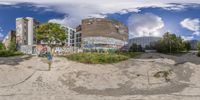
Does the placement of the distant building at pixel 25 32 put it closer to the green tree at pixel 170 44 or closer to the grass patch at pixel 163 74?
the green tree at pixel 170 44

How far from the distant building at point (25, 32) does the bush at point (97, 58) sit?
73cm

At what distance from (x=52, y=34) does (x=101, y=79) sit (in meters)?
0.96

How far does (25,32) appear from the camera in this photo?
2348mm

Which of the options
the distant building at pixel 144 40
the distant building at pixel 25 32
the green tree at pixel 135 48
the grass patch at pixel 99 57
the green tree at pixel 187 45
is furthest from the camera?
the grass patch at pixel 99 57

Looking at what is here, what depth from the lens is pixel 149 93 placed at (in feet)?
10.5

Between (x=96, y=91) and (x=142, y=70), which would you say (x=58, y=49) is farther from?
(x=142, y=70)

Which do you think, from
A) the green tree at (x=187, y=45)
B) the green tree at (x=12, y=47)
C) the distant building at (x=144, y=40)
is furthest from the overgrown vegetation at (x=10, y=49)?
the green tree at (x=187, y=45)

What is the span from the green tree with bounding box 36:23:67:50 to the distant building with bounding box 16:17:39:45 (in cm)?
15

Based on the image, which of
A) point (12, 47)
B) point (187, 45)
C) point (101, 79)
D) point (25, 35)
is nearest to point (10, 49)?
point (12, 47)

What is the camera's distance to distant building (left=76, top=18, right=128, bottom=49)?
244 cm

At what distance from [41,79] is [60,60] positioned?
0.35 m

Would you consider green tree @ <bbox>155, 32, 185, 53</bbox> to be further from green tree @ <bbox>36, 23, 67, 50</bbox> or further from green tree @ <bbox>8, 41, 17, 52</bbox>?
green tree @ <bbox>8, 41, 17, 52</bbox>

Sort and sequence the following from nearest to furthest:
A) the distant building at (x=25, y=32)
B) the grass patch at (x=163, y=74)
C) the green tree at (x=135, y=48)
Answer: the distant building at (x=25, y=32)
the green tree at (x=135, y=48)
the grass patch at (x=163, y=74)

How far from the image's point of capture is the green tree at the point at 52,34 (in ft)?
8.55
